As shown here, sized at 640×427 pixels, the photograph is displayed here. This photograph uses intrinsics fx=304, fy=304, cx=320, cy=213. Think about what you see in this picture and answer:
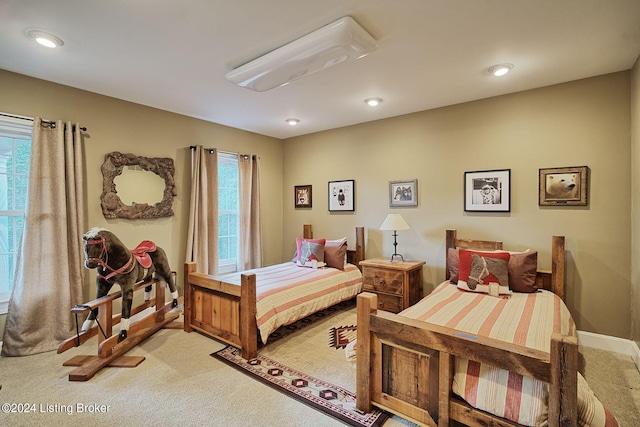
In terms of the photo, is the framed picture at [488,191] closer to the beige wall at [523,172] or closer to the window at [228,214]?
the beige wall at [523,172]

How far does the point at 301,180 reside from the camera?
5.11 m

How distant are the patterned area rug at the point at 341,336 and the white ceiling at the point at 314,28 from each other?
2518 millimetres

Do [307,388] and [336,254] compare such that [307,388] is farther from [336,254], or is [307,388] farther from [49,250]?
[49,250]

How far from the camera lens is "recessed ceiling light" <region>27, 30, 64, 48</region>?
2.09 meters

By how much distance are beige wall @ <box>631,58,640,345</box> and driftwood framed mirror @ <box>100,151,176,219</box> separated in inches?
183

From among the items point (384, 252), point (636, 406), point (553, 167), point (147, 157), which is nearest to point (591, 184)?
point (553, 167)

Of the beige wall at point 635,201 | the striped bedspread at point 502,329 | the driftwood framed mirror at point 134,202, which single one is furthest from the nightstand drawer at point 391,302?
the driftwood framed mirror at point 134,202

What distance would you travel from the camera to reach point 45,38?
2.15m

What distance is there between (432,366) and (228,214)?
143 inches

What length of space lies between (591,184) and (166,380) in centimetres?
406

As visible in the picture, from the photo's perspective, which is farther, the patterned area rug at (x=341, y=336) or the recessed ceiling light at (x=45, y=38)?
the patterned area rug at (x=341, y=336)

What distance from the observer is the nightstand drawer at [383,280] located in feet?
11.2

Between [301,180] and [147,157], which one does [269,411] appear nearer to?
[147,157]

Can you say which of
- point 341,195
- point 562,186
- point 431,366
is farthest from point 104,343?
point 562,186
